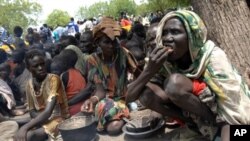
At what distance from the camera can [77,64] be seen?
4.79 metres

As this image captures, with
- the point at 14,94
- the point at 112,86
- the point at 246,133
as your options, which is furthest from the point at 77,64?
the point at 246,133

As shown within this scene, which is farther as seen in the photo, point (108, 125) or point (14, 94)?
point (14, 94)

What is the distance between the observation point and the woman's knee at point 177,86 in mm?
2420

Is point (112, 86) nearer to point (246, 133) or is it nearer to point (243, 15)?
point (243, 15)

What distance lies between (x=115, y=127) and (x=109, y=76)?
0.58 meters

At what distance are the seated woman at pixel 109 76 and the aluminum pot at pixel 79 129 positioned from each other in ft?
0.75

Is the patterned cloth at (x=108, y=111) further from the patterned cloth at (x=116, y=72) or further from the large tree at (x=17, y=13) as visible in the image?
the large tree at (x=17, y=13)

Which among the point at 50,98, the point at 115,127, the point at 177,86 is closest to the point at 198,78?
the point at 177,86

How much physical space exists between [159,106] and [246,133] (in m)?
0.73

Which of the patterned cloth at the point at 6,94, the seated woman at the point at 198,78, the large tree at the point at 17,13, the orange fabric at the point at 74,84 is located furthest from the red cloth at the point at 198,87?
the large tree at the point at 17,13

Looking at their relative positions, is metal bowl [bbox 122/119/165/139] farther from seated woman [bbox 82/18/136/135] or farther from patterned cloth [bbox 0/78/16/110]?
patterned cloth [bbox 0/78/16/110]

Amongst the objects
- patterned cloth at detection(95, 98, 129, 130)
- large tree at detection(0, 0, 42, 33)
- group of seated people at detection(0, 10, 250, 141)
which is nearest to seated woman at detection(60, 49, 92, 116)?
group of seated people at detection(0, 10, 250, 141)

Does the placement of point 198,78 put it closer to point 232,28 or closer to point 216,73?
point 216,73

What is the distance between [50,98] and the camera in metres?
3.47
